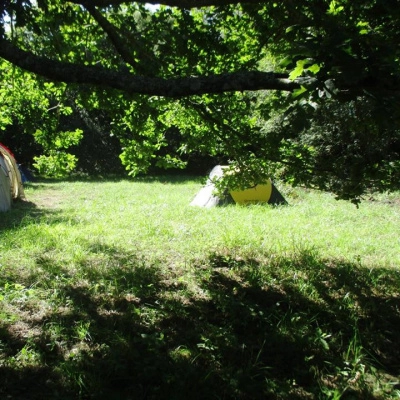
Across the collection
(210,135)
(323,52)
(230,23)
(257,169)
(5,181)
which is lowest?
(5,181)

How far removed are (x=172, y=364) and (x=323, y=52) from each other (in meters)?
2.44

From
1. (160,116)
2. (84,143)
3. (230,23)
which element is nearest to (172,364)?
(160,116)

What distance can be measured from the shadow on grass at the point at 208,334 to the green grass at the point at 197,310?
0.04ft

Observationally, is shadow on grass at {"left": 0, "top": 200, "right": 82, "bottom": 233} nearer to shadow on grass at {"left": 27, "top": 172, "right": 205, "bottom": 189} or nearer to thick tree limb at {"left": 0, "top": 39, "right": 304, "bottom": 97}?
thick tree limb at {"left": 0, "top": 39, "right": 304, "bottom": 97}

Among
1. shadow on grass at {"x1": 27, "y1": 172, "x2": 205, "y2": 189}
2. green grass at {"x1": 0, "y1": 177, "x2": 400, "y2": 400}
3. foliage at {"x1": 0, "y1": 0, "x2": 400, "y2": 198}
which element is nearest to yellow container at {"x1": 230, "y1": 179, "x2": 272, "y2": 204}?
green grass at {"x1": 0, "y1": 177, "x2": 400, "y2": 400}

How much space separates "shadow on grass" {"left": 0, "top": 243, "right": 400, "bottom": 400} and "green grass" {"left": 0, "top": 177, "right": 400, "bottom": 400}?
0.01 m

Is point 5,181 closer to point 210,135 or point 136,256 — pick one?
point 136,256

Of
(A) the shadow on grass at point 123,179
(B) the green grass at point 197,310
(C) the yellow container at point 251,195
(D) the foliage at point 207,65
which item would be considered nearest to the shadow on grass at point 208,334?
(B) the green grass at point 197,310

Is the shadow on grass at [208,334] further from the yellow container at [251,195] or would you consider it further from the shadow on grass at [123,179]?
the shadow on grass at [123,179]

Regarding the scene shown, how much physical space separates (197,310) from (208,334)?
50 cm

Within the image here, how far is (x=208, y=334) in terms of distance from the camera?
362cm

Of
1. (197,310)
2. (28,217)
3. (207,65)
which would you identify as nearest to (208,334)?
(197,310)

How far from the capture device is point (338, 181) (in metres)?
4.95

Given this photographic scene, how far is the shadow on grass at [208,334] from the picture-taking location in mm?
2939
